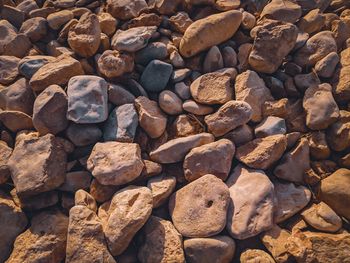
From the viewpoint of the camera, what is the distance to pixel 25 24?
9.78 feet

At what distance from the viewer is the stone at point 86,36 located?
2.59m

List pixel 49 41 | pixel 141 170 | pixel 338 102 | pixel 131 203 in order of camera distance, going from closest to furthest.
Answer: pixel 131 203, pixel 141 170, pixel 338 102, pixel 49 41

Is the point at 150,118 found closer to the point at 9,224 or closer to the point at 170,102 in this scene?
the point at 170,102

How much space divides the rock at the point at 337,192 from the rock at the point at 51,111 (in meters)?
2.01

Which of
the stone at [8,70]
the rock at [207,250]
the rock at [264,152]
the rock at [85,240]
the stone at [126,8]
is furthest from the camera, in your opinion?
the stone at [126,8]

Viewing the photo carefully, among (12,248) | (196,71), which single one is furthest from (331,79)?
(12,248)

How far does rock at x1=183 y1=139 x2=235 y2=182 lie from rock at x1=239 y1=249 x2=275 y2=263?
55 cm

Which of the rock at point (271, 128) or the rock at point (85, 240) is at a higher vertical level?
the rock at point (271, 128)

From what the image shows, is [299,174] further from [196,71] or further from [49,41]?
[49,41]

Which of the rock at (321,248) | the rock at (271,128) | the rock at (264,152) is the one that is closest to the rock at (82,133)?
the rock at (264,152)

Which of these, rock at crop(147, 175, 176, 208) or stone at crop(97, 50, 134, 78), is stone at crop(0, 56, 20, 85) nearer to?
stone at crop(97, 50, 134, 78)

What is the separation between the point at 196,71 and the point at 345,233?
1677 mm

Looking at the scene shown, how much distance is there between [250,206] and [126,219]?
0.85 metres

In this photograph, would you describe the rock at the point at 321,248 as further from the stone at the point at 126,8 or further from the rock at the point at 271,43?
the stone at the point at 126,8
